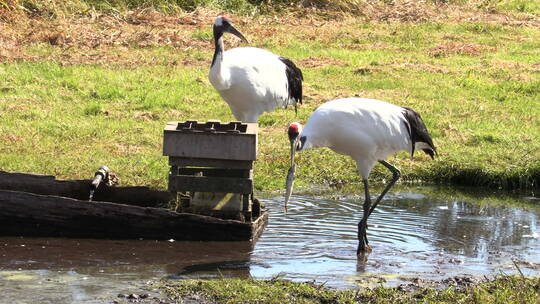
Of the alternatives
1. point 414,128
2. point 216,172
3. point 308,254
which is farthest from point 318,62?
point 308,254

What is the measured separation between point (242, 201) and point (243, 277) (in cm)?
114

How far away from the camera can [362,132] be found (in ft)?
27.3

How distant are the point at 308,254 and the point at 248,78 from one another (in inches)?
119

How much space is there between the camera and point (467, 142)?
38.0 ft

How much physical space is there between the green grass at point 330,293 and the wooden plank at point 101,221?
108cm

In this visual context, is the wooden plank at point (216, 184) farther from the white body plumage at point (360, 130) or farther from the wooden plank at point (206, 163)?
the white body plumage at point (360, 130)

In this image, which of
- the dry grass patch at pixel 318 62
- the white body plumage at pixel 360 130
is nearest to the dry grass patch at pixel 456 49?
the dry grass patch at pixel 318 62

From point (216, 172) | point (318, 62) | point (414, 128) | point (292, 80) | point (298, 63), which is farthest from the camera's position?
point (318, 62)

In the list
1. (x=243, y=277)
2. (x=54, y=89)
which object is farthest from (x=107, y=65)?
(x=243, y=277)

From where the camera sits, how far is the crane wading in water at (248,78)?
33.2 ft

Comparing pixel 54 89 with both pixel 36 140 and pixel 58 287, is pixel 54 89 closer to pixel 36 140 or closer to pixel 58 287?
pixel 36 140

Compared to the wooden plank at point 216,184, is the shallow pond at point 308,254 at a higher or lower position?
lower

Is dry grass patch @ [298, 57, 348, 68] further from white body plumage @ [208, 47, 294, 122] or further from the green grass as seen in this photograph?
the green grass

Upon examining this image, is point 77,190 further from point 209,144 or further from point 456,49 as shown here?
point 456,49
